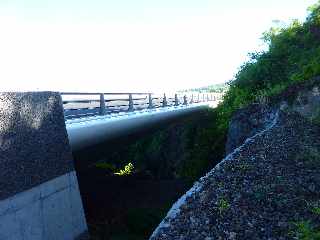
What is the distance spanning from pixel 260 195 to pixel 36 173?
19.8 feet

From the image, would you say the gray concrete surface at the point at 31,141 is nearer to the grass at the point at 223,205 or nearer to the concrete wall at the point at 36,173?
the concrete wall at the point at 36,173

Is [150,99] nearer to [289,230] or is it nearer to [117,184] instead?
[117,184]

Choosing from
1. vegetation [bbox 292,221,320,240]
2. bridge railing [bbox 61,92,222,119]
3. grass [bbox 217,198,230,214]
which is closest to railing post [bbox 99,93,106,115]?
bridge railing [bbox 61,92,222,119]

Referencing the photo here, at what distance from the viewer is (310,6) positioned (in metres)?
27.8

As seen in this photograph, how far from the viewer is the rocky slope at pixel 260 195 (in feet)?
29.9

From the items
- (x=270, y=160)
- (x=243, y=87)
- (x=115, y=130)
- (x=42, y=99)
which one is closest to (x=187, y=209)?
(x=270, y=160)

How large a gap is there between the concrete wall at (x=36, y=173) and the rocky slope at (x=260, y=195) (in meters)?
3.71

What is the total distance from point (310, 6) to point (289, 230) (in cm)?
2231

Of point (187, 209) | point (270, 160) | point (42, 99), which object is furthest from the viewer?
point (42, 99)

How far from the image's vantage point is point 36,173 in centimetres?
1203

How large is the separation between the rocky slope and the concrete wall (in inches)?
146

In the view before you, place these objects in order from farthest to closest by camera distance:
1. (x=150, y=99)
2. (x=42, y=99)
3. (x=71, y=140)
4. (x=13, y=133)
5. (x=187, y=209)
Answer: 1. (x=150, y=99)
2. (x=71, y=140)
3. (x=42, y=99)
4. (x=13, y=133)
5. (x=187, y=209)

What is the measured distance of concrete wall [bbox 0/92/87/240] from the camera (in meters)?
10.8

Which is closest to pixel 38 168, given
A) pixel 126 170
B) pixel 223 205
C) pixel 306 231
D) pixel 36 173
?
pixel 36 173
